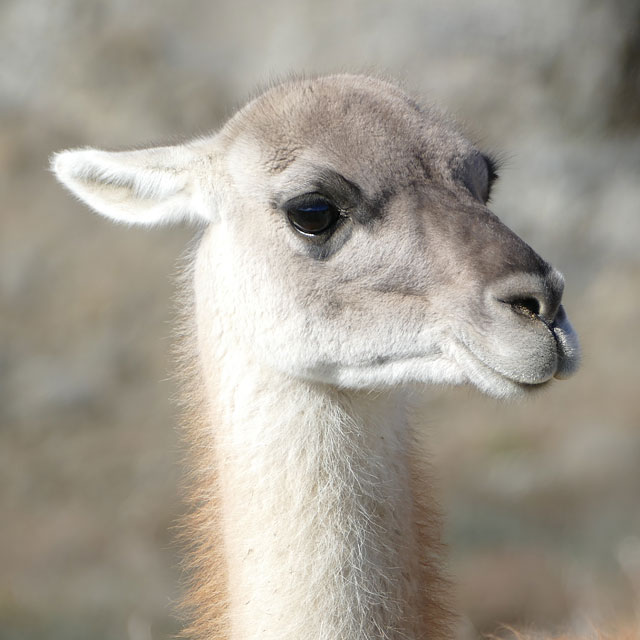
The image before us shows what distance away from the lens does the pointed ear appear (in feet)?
12.1

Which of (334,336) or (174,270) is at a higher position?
(174,270)

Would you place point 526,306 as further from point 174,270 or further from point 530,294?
point 174,270

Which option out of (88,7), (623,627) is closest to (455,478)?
(623,627)

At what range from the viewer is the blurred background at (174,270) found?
1151 centimetres

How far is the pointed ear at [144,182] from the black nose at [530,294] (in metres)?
1.22

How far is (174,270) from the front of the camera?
520 inches

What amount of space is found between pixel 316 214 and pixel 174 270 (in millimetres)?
10001

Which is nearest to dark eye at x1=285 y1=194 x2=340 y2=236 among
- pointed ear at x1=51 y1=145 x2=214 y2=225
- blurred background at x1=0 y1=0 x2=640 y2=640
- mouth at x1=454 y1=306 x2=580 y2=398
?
pointed ear at x1=51 y1=145 x2=214 y2=225

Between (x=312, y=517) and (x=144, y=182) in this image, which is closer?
(x=312, y=517)

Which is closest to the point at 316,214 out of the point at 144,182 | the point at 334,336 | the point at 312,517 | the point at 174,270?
the point at 334,336

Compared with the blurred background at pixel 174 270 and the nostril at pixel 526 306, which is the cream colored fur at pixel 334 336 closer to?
the nostril at pixel 526 306

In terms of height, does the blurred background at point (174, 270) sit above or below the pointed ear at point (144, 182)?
above

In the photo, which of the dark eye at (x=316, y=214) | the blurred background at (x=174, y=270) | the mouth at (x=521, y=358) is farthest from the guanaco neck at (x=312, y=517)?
the blurred background at (x=174, y=270)

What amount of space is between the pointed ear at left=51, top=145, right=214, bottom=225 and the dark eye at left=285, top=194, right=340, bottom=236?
44 centimetres
